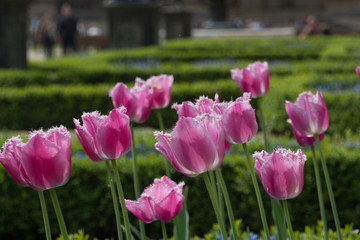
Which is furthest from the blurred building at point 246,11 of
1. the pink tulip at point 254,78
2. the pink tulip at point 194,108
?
the pink tulip at point 194,108

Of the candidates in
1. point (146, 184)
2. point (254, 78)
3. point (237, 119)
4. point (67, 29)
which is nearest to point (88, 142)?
point (237, 119)

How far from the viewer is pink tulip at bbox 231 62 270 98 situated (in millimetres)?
2242

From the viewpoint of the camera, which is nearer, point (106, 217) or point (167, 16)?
point (106, 217)

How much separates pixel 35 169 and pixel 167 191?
327 millimetres

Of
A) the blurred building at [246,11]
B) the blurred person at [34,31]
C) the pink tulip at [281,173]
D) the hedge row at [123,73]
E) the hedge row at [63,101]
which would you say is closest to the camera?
the pink tulip at [281,173]

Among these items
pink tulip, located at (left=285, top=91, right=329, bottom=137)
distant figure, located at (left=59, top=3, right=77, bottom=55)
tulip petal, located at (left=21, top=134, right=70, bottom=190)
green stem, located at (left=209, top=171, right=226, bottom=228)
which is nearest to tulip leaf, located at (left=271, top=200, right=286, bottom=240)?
green stem, located at (left=209, top=171, right=226, bottom=228)

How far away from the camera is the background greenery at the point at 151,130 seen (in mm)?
4066

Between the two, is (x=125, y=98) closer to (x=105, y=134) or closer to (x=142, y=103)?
(x=142, y=103)

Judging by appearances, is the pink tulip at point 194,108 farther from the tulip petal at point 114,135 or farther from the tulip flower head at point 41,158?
the tulip flower head at point 41,158

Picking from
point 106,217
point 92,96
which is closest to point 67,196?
point 106,217

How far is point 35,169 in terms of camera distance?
140 centimetres

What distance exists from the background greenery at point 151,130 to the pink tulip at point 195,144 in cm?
256

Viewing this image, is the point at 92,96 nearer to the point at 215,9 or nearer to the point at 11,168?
the point at 11,168

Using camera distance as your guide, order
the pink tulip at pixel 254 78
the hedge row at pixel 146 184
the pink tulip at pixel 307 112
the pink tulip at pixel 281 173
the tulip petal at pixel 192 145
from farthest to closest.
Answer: the hedge row at pixel 146 184
the pink tulip at pixel 254 78
the pink tulip at pixel 307 112
the pink tulip at pixel 281 173
the tulip petal at pixel 192 145
